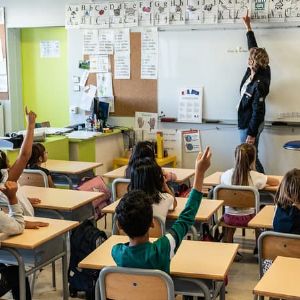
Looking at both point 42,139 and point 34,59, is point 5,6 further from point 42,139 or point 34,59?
point 42,139

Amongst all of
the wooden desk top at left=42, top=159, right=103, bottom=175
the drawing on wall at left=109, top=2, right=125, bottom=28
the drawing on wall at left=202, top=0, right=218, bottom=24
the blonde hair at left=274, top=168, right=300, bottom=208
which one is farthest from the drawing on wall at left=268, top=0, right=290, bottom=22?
the blonde hair at left=274, top=168, right=300, bottom=208

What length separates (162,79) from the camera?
7004 millimetres

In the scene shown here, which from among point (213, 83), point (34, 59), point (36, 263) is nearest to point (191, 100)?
point (213, 83)

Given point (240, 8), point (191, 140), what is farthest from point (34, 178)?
point (240, 8)

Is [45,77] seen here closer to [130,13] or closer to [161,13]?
[130,13]

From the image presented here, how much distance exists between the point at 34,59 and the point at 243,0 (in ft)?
10.5

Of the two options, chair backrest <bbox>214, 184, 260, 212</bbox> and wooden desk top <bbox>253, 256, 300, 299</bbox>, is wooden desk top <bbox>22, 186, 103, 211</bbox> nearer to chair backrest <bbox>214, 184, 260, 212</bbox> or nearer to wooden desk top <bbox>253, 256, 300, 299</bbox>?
chair backrest <bbox>214, 184, 260, 212</bbox>

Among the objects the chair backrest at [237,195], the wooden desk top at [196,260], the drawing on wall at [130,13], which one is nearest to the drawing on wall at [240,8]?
the drawing on wall at [130,13]

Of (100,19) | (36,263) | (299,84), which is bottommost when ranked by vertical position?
(36,263)

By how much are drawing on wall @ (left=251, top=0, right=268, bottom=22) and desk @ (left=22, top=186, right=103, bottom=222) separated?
3.33 m

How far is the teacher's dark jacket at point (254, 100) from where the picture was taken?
6.09 m

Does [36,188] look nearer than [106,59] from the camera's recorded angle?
Yes

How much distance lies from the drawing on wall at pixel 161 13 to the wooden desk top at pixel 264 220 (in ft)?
12.1

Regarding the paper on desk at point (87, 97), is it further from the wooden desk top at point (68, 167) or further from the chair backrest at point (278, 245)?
Answer: the chair backrest at point (278, 245)
